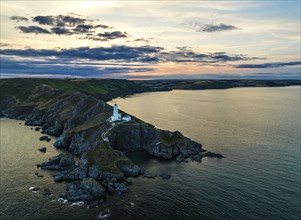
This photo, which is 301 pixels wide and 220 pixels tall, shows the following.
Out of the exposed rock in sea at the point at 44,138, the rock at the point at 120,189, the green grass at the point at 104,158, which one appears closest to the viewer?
the rock at the point at 120,189

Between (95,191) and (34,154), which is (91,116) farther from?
(95,191)

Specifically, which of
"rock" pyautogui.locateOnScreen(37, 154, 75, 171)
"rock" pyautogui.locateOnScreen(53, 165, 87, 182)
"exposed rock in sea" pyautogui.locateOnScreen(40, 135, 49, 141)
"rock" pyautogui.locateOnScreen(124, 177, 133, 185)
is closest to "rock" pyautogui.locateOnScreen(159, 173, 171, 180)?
"rock" pyautogui.locateOnScreen(124, 177, 133, 185)

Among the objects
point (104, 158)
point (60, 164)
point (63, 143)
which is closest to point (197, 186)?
point (104, 158)

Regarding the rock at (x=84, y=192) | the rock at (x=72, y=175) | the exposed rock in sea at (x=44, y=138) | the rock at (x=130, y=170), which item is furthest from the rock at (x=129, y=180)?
the exposed rock in sea at (x=44, y=138)

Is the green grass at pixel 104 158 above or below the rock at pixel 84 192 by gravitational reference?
above

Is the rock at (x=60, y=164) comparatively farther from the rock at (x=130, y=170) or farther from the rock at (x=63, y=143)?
the rock at (x=63, y=143)

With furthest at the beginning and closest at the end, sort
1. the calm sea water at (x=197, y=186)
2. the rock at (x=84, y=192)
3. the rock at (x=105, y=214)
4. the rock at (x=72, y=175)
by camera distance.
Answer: the rock at (x=72, y=175), the rock at (x=84, y=192), the calm sea water at (x=197, y=186), the rock at (x=105, y=214)

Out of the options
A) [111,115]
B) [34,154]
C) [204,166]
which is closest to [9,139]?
[34,154]

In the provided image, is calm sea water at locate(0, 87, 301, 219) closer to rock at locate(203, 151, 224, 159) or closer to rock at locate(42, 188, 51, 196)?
rock at locate(42, 188, 51, 196)
